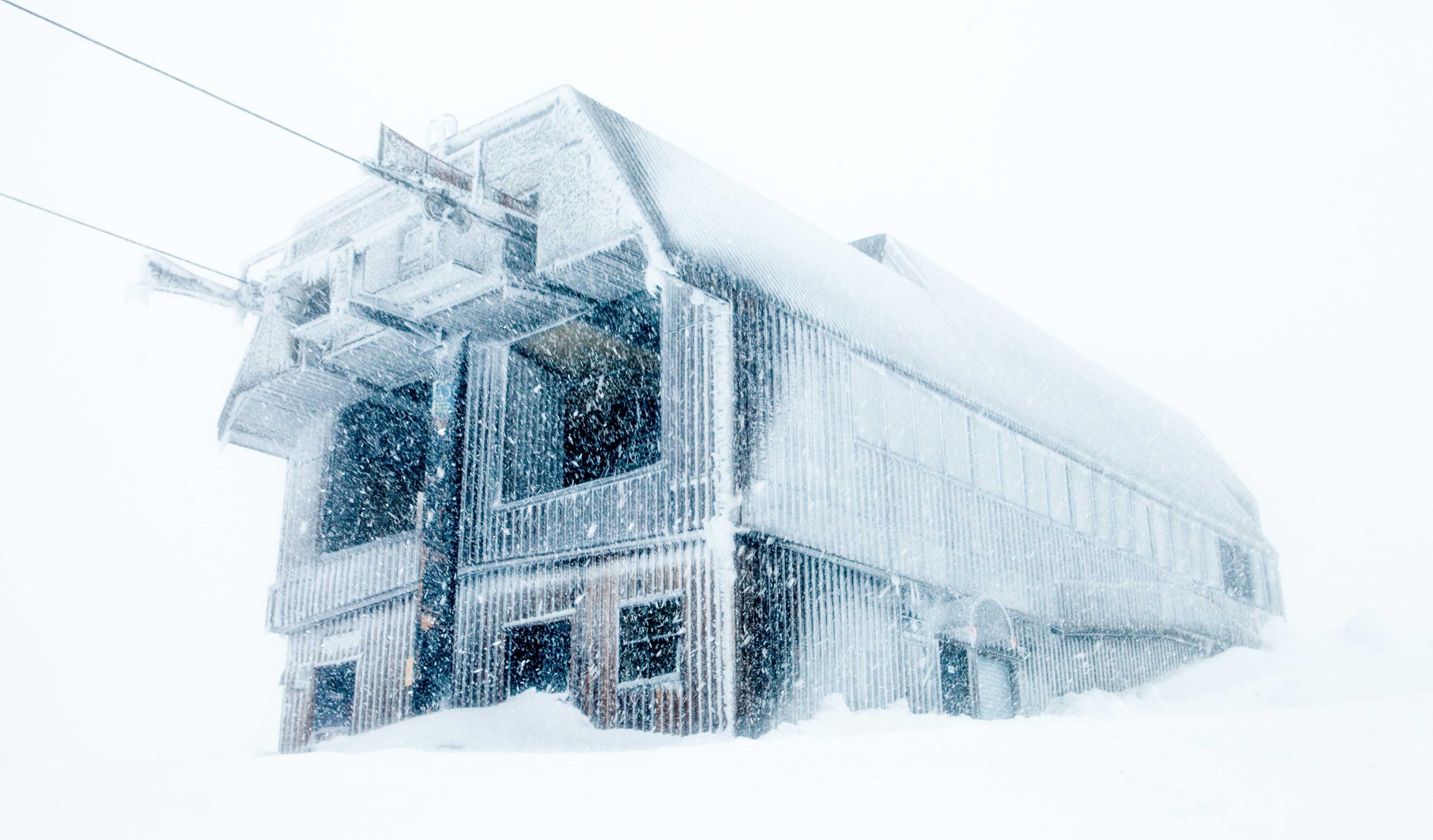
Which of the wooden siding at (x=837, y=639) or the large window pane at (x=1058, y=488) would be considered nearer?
the wooden siding at (x=837, y=639)

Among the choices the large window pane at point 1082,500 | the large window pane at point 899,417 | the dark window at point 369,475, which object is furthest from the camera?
the large window pane at point 1082,500

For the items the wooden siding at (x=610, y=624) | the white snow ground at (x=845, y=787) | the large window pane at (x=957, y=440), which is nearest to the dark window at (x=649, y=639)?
the wooden siding at (x=610, y=624)

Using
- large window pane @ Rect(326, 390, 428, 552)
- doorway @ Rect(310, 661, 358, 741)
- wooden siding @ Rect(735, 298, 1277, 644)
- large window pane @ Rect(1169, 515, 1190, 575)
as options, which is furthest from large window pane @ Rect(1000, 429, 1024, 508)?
doorway @ Rect(310, 661, 358, 741)

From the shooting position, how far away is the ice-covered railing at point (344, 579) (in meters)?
18.3

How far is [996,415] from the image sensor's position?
1997 cm

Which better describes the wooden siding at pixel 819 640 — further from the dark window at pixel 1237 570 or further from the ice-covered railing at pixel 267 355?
the dark window at pixel 1237 570

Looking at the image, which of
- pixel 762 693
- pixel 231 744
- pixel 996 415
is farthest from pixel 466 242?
pixel 231 744

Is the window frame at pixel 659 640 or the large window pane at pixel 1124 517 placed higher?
the large window pane at pixel 1124 517

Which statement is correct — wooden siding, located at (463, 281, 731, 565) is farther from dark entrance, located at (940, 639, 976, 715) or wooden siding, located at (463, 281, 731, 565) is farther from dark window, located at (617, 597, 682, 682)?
dark entrance, located at (940, 639, 976, 715)

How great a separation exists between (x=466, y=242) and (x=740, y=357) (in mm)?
4657

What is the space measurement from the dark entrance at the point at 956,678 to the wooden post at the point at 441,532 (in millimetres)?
7444

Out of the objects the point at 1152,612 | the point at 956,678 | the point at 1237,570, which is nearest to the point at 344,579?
the point at 956,678

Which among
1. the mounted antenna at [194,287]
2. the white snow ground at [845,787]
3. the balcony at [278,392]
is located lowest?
the white snow ground at [845,787]

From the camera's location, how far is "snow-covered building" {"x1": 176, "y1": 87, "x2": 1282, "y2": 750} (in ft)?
48.6
